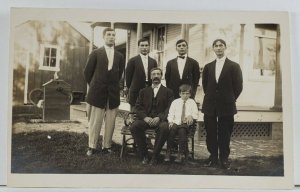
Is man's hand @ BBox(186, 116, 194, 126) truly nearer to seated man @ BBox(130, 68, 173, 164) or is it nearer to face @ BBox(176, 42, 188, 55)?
seated man @ BBox(130, 68, 173, 164)

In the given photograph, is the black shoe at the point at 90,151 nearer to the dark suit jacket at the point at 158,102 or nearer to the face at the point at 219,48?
the dark suit jacket at the point at 158,102

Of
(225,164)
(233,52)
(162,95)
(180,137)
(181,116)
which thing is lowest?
(225,164)

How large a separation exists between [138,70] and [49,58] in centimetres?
43

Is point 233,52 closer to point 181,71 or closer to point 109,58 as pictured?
point 181,71

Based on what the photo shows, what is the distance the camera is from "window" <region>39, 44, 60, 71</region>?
1752 millimetres

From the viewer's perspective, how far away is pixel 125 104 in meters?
1.78

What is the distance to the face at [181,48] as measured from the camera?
1778mm

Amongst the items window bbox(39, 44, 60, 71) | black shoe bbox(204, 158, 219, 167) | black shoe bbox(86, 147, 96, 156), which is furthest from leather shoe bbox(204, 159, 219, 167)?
window bbox(39, 44, 60, 71)

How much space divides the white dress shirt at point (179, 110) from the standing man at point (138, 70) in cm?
16

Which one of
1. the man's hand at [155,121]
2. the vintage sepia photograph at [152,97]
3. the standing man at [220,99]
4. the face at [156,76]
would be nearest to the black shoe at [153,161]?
the vintage sepia photograph at [152,97]

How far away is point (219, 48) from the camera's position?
1791 mm

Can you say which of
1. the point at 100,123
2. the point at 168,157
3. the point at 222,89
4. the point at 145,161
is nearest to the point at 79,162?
the point at 100,123

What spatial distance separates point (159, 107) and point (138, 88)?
0.45 ft
